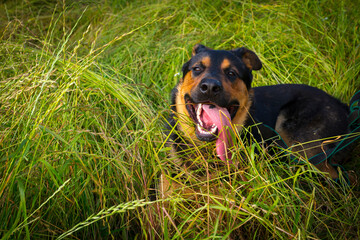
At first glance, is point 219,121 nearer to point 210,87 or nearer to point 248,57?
point 210,87

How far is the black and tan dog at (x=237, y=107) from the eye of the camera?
296 centimetres

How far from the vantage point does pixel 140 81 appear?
178 inches

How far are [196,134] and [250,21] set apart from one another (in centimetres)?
273

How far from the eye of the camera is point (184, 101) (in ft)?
10.8

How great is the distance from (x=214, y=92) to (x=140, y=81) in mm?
1733

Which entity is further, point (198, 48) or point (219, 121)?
point (198, 48)

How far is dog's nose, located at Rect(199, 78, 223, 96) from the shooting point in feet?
9.73

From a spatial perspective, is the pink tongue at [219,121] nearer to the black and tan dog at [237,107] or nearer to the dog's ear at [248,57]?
the black and tan dog at [237,107]

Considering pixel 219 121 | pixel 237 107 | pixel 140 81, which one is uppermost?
pixel 219 121

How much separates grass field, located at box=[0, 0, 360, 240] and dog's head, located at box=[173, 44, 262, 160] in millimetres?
292

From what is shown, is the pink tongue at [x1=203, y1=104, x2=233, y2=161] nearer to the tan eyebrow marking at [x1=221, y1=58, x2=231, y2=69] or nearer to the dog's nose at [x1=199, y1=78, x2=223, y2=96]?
the dog's nose at [x1=199, y1=78, x2=223, y2=96]

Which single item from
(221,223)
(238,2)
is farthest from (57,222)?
(238,2)

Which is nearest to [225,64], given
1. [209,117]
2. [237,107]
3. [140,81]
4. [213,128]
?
[237,107]

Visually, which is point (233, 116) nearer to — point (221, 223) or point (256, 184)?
point (256, 184)
